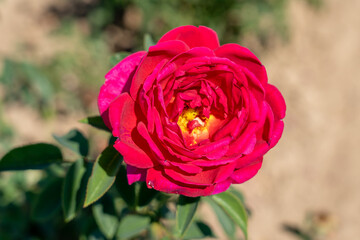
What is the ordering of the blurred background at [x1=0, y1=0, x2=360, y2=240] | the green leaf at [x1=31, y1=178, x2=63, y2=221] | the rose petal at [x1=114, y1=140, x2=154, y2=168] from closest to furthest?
the rose petal at [x1=114, y1=140, x2=154, y2=168] < the green leaf at [x1=31, y1=178, x2=63, y2=221] < the blurred background at [x1=0, y1=0, x2=360, y2=240]

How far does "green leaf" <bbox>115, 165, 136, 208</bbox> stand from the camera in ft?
3.25

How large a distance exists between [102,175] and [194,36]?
395 mm

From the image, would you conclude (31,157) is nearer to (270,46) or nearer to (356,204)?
(356,204)

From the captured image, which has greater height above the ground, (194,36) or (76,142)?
(194,36)

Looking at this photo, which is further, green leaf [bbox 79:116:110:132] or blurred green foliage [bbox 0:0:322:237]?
blurred green foliage [bbox 0:0:322:237]

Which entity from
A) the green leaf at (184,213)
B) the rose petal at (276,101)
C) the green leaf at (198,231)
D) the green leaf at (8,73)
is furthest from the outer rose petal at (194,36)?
the green leaf at (8,73)

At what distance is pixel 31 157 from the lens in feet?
3.49

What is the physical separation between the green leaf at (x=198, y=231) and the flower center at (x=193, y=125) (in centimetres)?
38

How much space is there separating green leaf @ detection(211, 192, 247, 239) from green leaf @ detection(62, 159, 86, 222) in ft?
1.32

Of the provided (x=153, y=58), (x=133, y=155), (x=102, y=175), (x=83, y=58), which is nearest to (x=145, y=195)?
(x=102, y=175)

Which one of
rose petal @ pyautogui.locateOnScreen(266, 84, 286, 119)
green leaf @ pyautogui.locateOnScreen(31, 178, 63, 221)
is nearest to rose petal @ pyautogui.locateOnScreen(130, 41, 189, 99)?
rose petal @ pyautogui.locateOnScreen(266, 84, 286, 119)

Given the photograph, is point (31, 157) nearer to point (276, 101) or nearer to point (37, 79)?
point (276, 101)

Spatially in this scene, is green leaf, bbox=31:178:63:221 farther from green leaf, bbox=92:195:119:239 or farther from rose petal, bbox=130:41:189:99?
rose petal, bbox=130:41:189:99

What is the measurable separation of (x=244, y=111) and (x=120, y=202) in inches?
34.0
